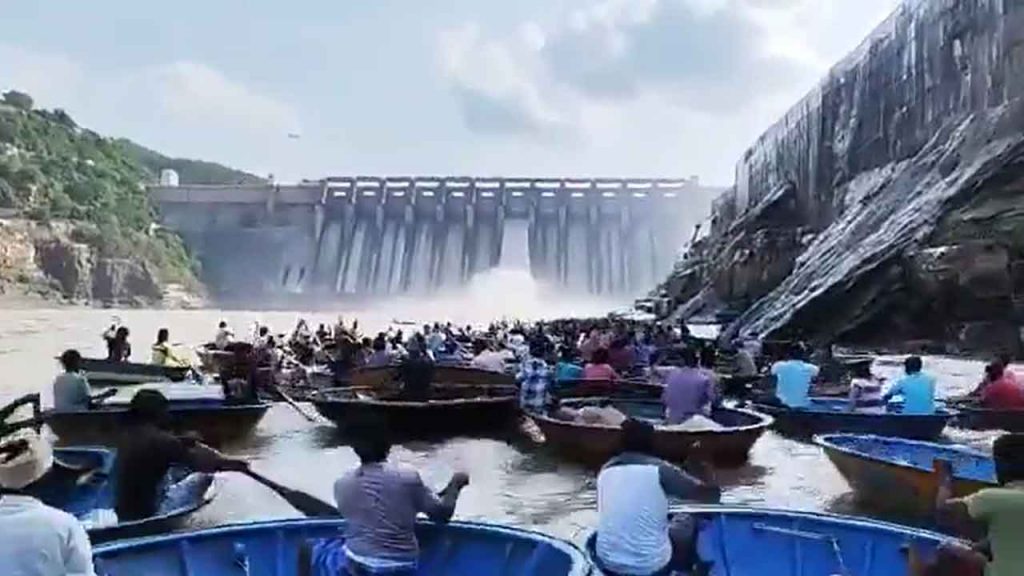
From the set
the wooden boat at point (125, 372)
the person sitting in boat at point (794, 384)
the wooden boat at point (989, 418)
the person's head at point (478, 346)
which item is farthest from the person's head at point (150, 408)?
the person's head at point (478, 346)

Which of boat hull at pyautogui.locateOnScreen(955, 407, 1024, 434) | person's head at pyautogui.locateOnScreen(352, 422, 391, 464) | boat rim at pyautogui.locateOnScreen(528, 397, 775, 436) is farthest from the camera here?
boat hull at pyautogui.locateOnScreen(955, 407, 1024, 434)

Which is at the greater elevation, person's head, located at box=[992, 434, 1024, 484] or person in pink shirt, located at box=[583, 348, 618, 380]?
person in pink shirt, located at box=[583, 348, 618, 380]

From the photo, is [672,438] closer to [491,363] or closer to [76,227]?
[491,363]

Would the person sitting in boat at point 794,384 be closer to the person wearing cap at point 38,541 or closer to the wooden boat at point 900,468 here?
the wooden boat at point 900,468

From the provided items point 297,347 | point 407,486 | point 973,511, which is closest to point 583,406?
point 407,486

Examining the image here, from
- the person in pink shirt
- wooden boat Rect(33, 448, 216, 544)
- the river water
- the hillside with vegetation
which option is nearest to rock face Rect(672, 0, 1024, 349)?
the river water

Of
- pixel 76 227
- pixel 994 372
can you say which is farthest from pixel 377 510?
pixel 76 227

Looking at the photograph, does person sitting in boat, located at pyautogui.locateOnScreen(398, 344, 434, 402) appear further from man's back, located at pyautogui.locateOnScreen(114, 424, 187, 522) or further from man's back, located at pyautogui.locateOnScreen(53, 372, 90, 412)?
man's back, located at pyautogui.locateOnScreen(114, 424, 187, 522)
